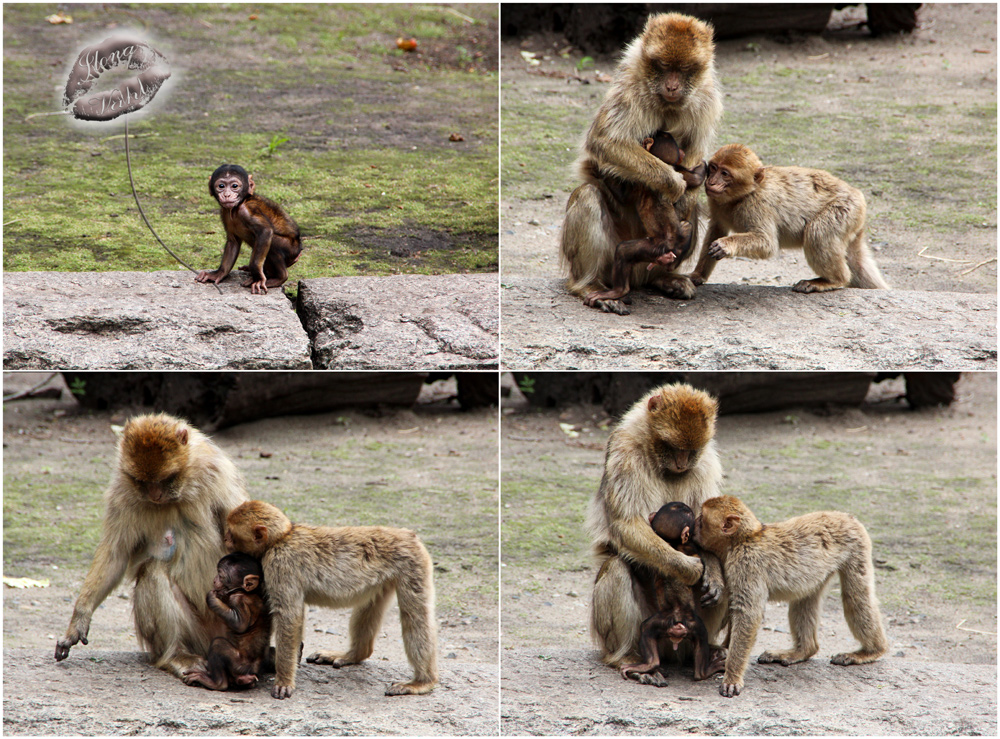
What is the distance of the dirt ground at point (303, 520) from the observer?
4.87 m

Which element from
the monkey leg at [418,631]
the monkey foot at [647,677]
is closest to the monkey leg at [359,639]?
the monkey leg at [418,631]

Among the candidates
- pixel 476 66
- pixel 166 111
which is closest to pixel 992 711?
pixel 166 111

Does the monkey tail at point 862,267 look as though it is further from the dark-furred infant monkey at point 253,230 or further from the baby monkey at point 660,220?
the dark-furred infant monkey at point 253,230

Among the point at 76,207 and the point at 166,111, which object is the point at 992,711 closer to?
the point at 76,207

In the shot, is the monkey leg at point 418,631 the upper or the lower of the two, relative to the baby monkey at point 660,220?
lower

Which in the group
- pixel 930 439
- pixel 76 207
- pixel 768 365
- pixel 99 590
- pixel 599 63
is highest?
pixel 599 63

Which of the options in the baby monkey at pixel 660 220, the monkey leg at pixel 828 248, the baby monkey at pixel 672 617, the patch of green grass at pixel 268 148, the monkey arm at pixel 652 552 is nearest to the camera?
the monkey arm at pixel 652 552

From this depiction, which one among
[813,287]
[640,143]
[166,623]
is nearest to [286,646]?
[166,623]

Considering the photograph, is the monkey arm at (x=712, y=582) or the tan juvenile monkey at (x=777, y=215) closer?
the monkey arm at (x=712, y=582)

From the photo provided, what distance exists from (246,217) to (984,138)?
30.6ft

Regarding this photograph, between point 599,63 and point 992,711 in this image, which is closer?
point 992,711

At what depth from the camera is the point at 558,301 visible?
Answer: 691cm

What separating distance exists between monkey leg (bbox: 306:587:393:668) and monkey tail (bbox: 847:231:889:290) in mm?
4170

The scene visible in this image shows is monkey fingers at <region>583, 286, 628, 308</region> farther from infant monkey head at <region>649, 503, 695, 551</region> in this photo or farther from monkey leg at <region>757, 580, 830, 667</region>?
monkey leg at <region>757, 580, 830, 667</region>
